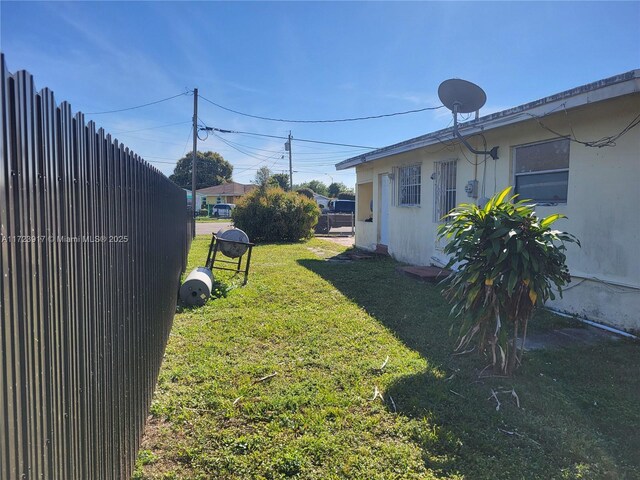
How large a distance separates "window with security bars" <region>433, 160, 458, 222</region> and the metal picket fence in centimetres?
762

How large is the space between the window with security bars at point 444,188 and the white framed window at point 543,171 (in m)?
2.00

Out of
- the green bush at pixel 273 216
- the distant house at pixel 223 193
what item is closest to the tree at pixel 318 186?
the distant house at pixel 223 193

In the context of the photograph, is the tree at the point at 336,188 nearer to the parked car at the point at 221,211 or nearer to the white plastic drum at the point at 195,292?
the parked car at the point at 221,211

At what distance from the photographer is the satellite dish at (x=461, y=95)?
25.7 ft

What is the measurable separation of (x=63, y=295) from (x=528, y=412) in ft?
11.0

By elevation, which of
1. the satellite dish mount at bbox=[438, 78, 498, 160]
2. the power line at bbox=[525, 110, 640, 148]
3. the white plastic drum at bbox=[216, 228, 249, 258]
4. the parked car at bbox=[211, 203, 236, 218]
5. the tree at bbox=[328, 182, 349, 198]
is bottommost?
the white plastic drum at bbox=[216, 228, 249, 258]

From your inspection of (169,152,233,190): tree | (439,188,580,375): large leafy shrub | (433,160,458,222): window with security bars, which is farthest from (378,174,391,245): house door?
(169,152,233,190): tree

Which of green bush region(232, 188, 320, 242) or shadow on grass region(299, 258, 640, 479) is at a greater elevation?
green bush region(232, 188, 320, 242)

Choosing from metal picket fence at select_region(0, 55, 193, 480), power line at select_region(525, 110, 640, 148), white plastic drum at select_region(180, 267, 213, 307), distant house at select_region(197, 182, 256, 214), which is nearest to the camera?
metal picket fence at select_region(0, 55, 193, 480)

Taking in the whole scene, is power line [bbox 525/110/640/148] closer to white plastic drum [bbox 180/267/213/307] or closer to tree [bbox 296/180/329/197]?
white plastic drum [bbox 180/267/213/307]

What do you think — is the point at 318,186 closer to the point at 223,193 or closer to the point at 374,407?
the point at 223,193

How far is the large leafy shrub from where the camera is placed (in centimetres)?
378

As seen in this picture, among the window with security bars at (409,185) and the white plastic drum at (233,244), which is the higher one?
the window with security bars at (409,185)

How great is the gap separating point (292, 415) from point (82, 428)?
1840 mm
